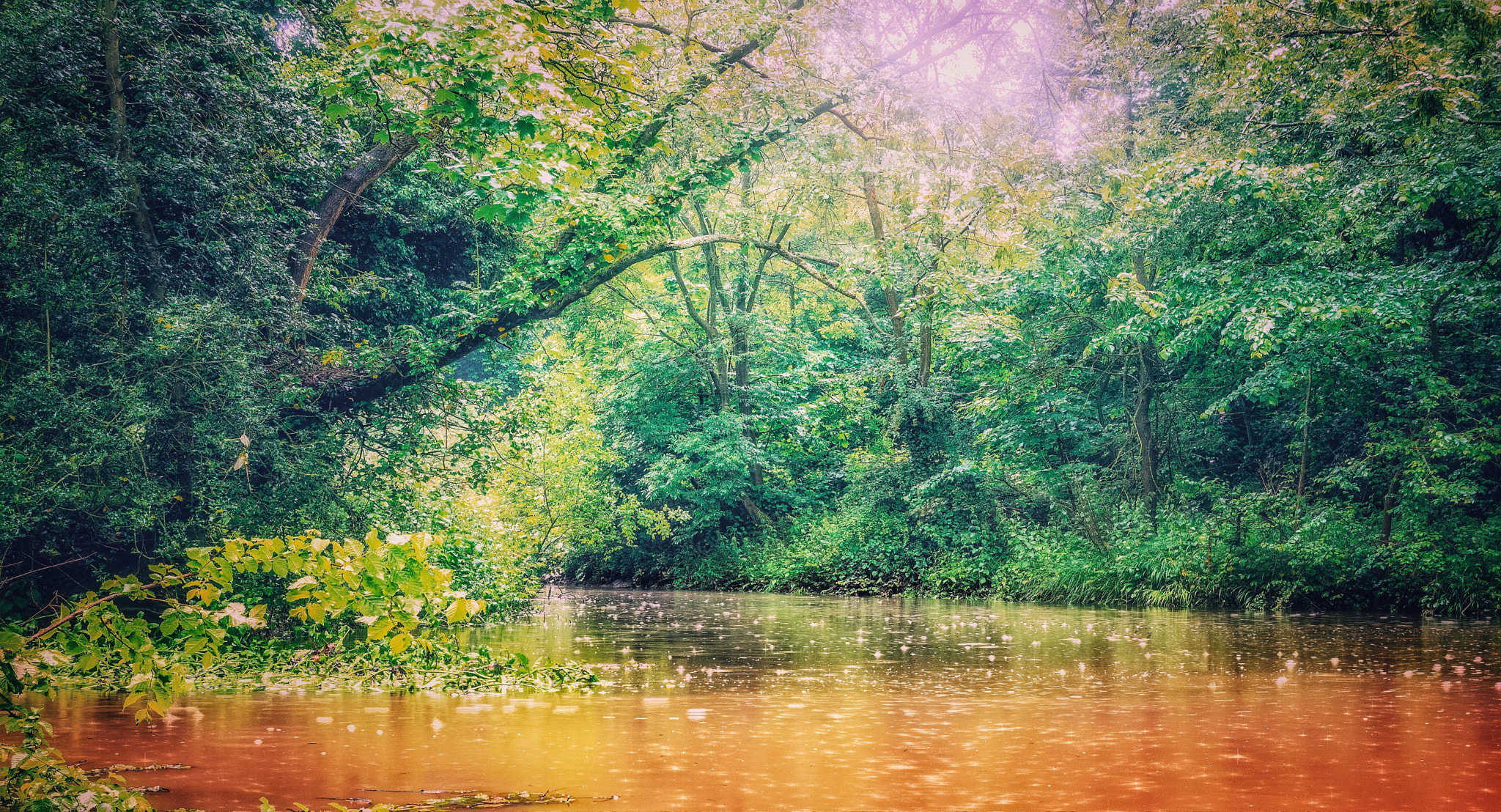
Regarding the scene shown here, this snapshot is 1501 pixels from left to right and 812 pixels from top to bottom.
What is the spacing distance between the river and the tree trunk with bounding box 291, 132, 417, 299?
18.6 feet

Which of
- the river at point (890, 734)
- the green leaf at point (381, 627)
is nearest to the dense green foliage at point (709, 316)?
the green leaf at point (381, 627)

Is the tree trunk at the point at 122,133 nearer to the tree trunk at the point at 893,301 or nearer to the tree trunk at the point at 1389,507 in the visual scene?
the tree trunk at the point at 893,301

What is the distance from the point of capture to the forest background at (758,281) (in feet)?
27.7

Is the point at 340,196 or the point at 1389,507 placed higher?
the point at 340,196

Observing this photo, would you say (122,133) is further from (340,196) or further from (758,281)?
(758,281)

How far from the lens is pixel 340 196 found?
1107cm

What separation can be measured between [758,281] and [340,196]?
45.9 ft

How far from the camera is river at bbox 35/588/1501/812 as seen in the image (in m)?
3.15

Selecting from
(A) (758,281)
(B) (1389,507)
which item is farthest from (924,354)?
(B) (1389,507)

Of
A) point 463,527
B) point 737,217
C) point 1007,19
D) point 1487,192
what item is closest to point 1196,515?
point 1487,192

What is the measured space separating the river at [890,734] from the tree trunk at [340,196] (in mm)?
5677

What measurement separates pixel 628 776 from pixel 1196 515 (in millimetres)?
14957

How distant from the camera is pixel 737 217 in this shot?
19.8 m

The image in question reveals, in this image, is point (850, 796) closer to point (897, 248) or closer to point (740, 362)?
point (897, 248)
